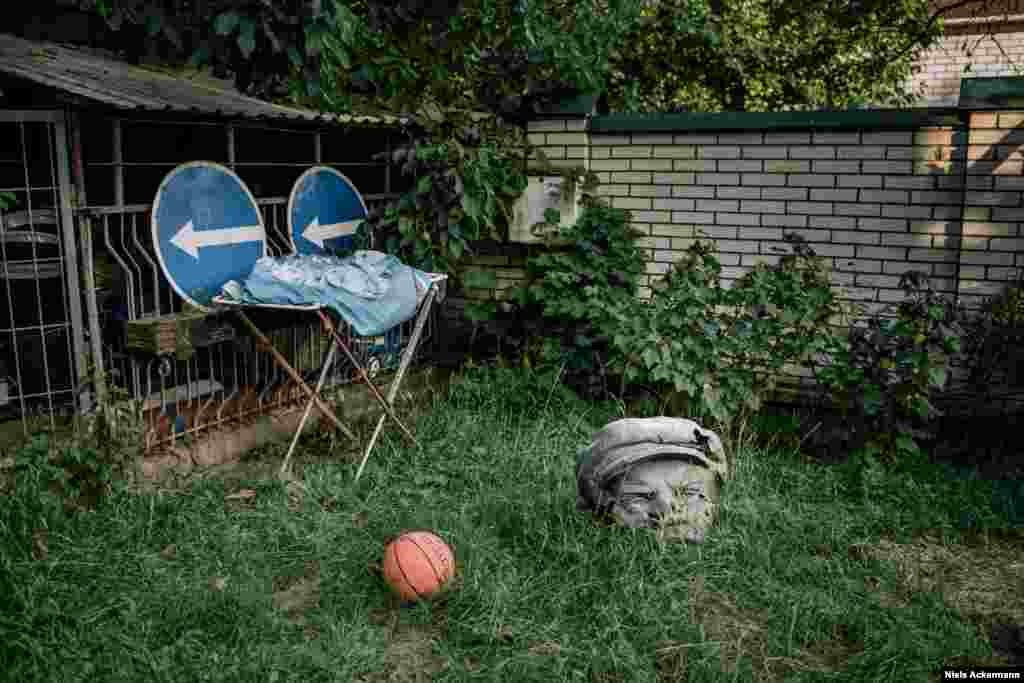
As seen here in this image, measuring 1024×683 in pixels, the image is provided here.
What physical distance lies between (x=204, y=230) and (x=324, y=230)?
3.41 feet

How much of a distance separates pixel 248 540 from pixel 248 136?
9.80 feet

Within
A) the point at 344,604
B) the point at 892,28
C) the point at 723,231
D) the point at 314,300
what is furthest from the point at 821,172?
the point at 892,28

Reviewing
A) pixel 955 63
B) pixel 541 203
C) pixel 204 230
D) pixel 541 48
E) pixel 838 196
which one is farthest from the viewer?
pixel 955 63

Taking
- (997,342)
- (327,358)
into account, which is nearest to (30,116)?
(327,358)

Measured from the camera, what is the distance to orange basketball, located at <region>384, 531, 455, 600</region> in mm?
3322

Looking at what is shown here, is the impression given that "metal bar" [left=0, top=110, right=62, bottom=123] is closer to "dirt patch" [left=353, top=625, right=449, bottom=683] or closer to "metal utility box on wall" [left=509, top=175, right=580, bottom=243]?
"dirt patch" [left=353, top=625, right=449, bottom=683]

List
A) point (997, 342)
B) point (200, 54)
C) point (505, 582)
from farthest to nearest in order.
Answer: point (200, 54)
point (997, 342)
point (505, 582)

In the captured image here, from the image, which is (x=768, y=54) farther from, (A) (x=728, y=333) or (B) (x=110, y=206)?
(B) (x=110, y=206)

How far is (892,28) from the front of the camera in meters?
9.85

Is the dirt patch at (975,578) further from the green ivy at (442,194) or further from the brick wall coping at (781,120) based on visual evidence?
the green ivy at (442,194)

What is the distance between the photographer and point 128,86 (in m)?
4.59

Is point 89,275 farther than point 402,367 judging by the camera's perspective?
No

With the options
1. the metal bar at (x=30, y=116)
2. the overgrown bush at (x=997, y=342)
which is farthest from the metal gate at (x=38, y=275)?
the overgrown bush at (x=997, y=342)

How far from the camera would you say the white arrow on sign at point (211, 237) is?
15.1ft
